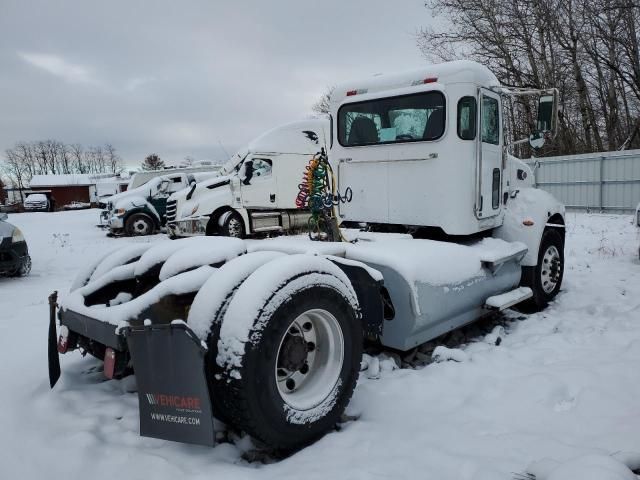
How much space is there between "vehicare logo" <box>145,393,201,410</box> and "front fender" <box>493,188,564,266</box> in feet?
13.5

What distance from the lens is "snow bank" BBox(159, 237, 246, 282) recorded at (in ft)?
9.82

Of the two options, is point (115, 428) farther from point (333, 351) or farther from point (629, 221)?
point (629, 221)

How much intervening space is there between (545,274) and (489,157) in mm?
1613

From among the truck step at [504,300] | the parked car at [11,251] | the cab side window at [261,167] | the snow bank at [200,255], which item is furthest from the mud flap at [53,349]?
the cab side window at [261,167]

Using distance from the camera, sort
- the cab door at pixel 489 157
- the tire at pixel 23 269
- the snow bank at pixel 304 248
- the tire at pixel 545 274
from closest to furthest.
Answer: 1. the snow bank at pixel 304 248
2. the cab door at pixel 489 157
3. the tire at pixel 545 274
4. the tire at pixel 23 269

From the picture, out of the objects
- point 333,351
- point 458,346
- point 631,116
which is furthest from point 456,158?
point 631,116

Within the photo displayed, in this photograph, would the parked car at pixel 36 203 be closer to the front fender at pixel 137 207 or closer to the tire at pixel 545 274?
the front fender at pixel 137 207

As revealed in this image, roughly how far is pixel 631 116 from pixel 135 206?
2505cm

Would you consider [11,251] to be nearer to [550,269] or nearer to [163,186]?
[550,269]

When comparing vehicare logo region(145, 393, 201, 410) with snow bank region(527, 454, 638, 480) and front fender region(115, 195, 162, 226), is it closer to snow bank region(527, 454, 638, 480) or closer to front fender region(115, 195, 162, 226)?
snow bank region(527, 454, 638, 480)

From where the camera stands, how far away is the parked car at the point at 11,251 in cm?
734

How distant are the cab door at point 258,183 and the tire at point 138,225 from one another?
4.90m

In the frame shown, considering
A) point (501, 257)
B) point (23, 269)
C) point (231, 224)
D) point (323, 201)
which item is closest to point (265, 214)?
point (231, 224)

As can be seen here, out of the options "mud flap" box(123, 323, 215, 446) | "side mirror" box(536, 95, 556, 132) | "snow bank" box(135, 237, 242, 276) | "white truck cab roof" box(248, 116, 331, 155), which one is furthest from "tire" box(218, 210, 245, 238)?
"mud flap" box(123, 323, 215, 446)
